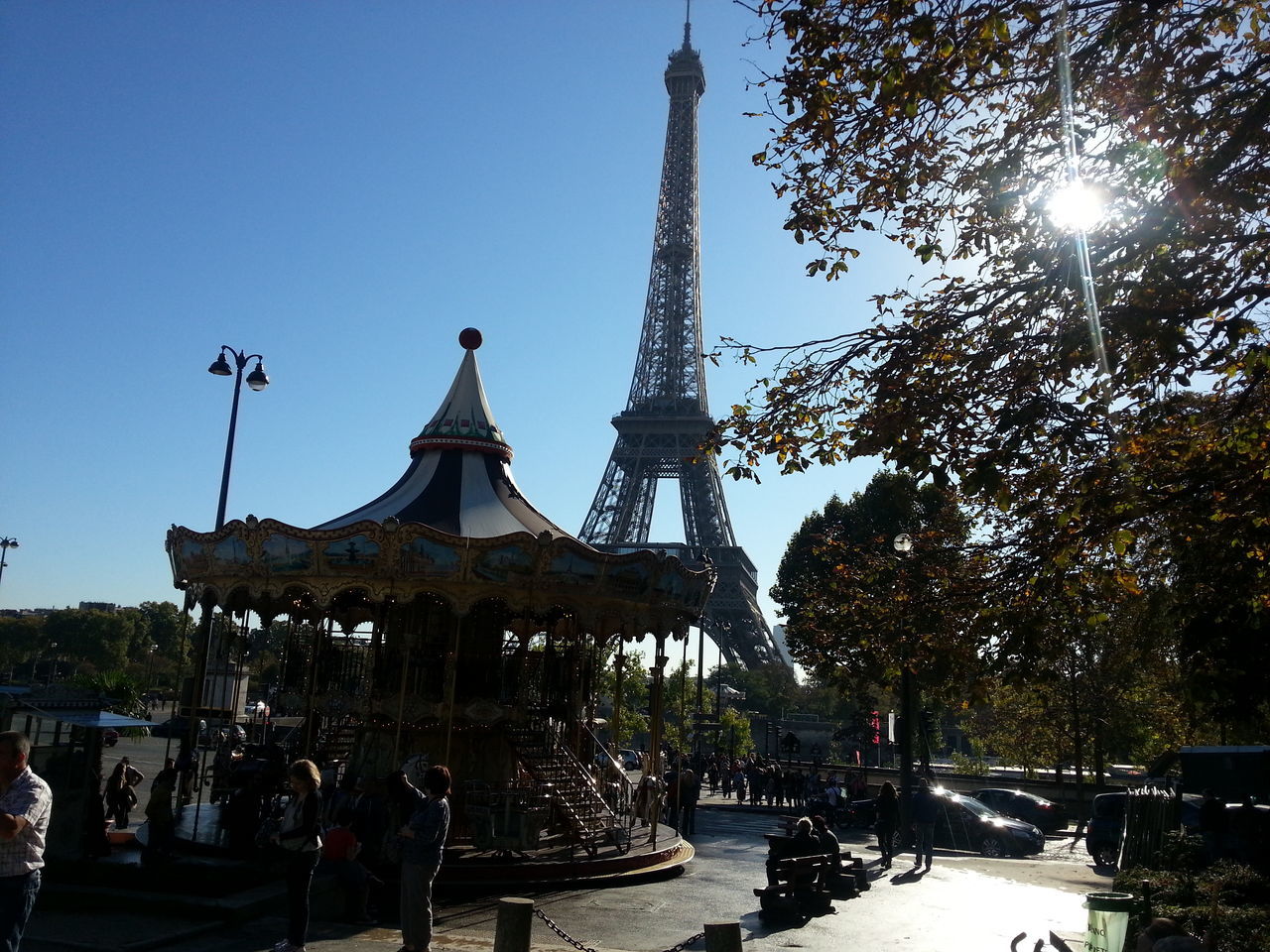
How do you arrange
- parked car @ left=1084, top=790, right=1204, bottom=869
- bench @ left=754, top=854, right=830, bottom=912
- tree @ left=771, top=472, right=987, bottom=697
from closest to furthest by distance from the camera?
1. tree @ left=771, top=472, right=987, bottom=697
2. bench @ left=754, top=854, right=830, bottom=912
3. parked car @ left=1084, top=790, right=1204, bottom=869

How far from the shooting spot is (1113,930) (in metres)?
6.72

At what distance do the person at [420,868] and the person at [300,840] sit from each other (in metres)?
0.65

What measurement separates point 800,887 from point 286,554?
25.4 ft

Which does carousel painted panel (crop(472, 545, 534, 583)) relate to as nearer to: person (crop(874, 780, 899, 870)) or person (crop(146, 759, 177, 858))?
person (crop(146, 759, 177, 858))

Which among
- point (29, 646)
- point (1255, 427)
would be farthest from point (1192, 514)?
point (29, 646)

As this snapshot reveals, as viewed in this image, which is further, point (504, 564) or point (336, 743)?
point (336, 743)

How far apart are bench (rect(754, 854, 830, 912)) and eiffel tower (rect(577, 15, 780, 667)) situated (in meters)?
45.1

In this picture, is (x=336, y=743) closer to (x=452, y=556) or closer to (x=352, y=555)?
(x=352, y=555)

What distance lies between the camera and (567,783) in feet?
48.2

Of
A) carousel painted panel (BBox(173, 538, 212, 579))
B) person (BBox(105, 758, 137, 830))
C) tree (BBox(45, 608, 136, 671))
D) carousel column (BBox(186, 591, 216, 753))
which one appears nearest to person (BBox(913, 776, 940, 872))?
carousel column (BBox(186, 591, 216, 753))

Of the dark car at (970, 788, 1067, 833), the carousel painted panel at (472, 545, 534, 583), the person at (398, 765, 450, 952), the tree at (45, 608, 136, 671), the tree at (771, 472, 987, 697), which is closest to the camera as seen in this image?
the person at (398, 765, 450, 952)

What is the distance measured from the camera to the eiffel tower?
61.1 metres

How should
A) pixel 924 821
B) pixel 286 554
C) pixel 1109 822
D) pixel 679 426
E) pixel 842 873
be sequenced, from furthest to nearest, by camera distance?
pixel 679 426, pixel 1109 822, pixel 924 821, pixel 286 554, pixel 842 873

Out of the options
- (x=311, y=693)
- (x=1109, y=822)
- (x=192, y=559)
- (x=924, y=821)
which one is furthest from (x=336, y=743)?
(x=1109, y=822)
